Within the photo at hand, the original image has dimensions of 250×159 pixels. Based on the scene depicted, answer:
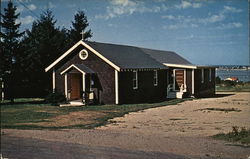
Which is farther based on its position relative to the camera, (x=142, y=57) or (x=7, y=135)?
(x=142, y=57)

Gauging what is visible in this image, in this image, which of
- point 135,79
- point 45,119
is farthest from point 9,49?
point 135,79

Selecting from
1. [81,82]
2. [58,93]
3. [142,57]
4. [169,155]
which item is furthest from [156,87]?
[169,155]

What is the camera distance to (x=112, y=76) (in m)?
20.8

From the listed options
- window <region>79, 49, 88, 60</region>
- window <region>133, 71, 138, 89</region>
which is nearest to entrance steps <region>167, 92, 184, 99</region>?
window <region>133, 71, 138, 89</region>

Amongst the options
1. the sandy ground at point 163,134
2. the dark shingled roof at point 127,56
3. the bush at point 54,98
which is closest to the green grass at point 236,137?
the sandy ground at point 163,134

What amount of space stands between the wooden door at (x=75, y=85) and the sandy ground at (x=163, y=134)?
779 cm

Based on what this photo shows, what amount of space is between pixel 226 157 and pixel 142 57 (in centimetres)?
1840

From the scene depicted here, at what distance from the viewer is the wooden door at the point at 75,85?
73.1 feet

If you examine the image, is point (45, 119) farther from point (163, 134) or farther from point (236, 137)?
point (236, 137)

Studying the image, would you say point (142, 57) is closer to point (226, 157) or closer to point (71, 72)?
point (71, 72)

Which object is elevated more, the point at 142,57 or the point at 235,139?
the point at 142,57

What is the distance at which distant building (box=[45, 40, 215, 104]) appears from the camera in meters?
21.0

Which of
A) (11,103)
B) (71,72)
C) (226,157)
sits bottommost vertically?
(226,157)

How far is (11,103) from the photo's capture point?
513 inches
